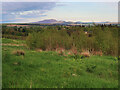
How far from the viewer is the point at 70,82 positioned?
450cm

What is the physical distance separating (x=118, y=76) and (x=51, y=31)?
1287cm

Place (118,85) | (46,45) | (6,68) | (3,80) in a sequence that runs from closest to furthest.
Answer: (3,80), (118,85), (6,68), (46,45)

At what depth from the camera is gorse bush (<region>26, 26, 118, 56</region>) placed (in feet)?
43.3

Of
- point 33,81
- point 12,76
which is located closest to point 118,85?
point 33,81

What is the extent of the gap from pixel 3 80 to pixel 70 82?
226cm

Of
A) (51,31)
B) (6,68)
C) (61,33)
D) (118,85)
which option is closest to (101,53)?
(61,33)

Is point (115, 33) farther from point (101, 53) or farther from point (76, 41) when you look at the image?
point (76, 41)

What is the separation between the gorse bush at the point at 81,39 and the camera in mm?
13188

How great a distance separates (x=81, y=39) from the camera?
47.2 ft

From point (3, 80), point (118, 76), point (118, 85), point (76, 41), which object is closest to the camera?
point (3, 80)

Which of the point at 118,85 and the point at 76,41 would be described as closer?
the point at 118,85

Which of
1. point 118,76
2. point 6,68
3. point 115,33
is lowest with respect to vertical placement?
point 118,76

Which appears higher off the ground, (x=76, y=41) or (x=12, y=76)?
(x=76, y=41)

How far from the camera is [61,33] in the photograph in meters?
17.5
